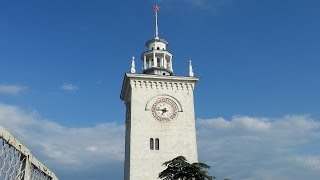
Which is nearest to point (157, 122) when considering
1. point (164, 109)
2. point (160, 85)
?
point (164, 109)

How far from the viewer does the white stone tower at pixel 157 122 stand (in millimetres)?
41531

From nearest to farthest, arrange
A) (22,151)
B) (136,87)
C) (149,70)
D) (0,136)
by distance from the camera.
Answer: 1. (0,136)
2. (22,151)
3. (136,87)
4. (149,70)

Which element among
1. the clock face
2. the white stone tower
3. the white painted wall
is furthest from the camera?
the clock face

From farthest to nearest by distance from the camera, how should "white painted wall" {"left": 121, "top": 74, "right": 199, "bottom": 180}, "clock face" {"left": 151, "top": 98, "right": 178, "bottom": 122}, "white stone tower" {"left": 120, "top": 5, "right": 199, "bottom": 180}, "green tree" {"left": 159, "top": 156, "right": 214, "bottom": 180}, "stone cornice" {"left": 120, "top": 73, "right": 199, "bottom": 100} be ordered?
"stone cornice" {"left": 120, "top": 73, "right": 199, "bottom": 100}
"clock face" {"left": 151, "top": 98, "right": 178, "bottom": 122}
"white stone tower" {"left": 120, "top": 5, "right": 199, "bottom": 180}
"white painted wall" {"left": 121, "top": 74, "right": 199, "bottom": 180}
"green tree" {"left": 159, "top": 156, "right": 214, "bottom": 180}

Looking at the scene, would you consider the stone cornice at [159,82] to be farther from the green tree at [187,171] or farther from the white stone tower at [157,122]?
the green tree at [187,171]

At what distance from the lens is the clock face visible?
43.4 metres

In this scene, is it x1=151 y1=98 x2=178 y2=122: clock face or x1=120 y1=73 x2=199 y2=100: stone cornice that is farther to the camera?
x1=120 y1=73 x2=199 y2=100: stone cornice

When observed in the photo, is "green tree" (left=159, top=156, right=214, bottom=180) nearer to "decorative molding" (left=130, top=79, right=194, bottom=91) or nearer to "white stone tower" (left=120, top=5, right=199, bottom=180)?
"white stone tower" (left=120, top=5, right=199, bottom=180)

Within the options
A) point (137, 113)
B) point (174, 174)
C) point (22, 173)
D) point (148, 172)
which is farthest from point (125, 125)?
point (22, 173)

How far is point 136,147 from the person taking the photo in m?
41.7

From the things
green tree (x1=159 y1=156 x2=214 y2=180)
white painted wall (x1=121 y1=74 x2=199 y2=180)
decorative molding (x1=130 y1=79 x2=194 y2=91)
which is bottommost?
green tree (x1=159 y1=156 x2=214 y2=180)

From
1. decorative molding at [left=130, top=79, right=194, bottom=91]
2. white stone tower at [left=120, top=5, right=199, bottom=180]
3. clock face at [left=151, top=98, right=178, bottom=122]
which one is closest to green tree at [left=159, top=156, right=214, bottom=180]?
white stone tower at [left=120, top=5, right=199, bottom=180]

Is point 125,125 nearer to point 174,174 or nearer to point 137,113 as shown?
point 137,113

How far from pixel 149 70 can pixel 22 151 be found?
3240cm
